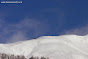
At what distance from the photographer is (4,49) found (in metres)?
58.7

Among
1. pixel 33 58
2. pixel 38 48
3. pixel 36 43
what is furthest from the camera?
pixel 36 43

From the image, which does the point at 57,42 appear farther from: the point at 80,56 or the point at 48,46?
the point at 80,56

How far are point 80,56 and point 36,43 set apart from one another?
17.5m

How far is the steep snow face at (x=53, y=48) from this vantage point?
56.0 meters

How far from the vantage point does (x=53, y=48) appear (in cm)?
6178

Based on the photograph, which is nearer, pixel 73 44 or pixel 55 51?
pixel 55 51

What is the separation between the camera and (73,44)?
2712 inches

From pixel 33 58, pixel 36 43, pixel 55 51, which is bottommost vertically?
pixel 33 58

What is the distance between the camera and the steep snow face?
5600 centimetres

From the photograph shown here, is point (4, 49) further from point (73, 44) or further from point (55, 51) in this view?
point (73, 44)

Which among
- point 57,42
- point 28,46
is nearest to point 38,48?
point 28,46

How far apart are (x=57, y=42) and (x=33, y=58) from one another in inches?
713

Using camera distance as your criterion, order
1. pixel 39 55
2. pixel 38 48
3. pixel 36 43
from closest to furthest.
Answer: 1. pixel 39 55
2. pixel 38 48
3. pixel 36 43

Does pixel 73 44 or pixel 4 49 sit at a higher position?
pixel 73 44
